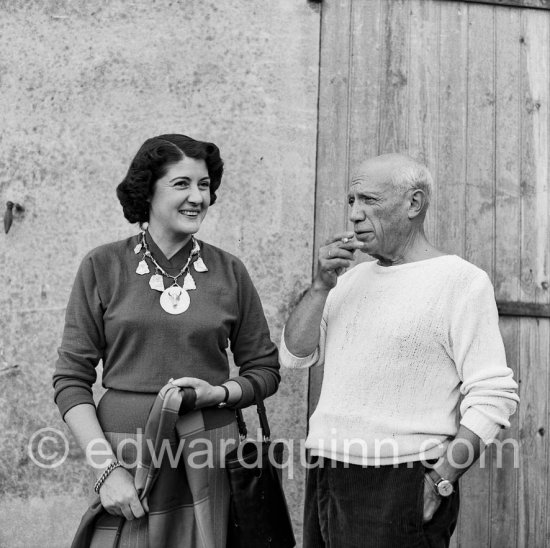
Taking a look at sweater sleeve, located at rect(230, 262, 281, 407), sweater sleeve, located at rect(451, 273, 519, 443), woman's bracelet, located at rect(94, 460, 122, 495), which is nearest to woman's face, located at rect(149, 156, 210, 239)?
sweater sleeve, located at rect(230, 262, 281, 407)

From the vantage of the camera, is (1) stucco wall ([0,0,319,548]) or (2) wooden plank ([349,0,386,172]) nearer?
(1) stucco wall ([0,0,319,548])

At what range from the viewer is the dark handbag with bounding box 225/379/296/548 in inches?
95.8

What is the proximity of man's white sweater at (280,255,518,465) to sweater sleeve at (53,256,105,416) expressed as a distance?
2.34ft

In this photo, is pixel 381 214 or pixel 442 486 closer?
pixel 442 486

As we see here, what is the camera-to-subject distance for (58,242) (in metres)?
3.75

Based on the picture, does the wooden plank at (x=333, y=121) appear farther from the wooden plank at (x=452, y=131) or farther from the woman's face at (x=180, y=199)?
the woman's face at (x=180, y=199)

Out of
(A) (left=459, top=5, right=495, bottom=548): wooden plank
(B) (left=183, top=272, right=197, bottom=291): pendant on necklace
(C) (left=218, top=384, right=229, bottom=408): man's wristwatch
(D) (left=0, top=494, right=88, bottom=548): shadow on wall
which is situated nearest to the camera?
(C) (left=218, top=384, right=229, bottom=408): man's wristwatch

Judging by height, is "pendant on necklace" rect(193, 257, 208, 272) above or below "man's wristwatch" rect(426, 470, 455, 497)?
above

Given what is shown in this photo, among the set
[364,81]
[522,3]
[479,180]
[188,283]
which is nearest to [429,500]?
[188,283]

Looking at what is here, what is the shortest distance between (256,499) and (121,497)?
1.25 feet

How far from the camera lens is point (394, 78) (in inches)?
157

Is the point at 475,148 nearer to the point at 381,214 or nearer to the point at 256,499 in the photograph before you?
the point at 381,214

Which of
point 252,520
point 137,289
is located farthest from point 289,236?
point 252,520

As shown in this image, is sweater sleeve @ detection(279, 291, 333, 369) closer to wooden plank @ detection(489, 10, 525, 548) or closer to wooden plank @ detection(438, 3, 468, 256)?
wooden plank @ detection(438, 3, 468, 256)
